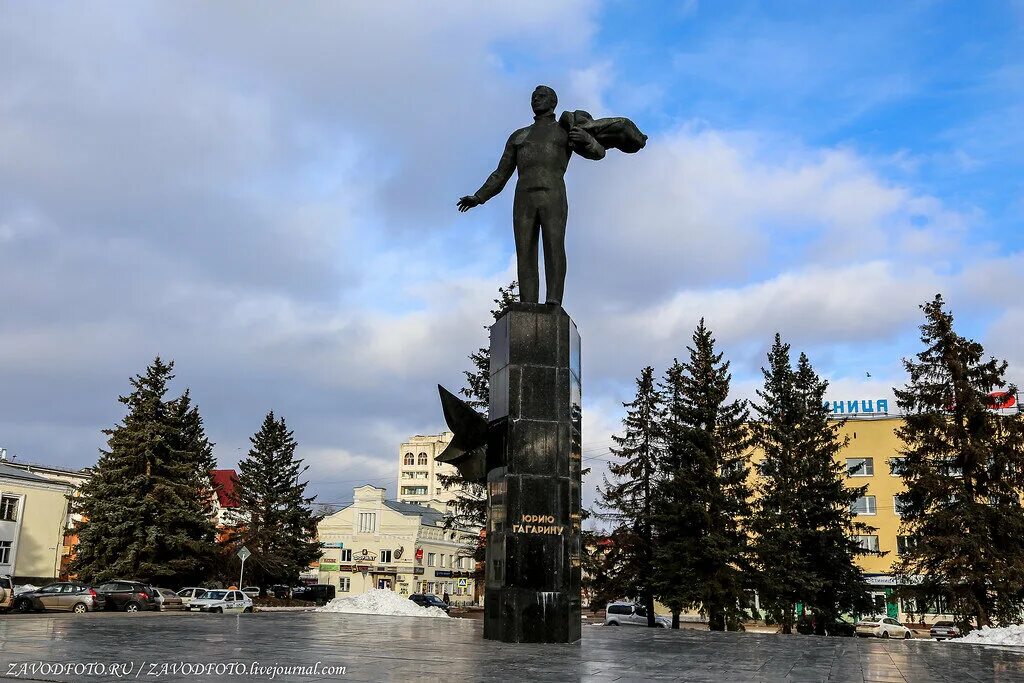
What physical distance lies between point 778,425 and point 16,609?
29861 mm

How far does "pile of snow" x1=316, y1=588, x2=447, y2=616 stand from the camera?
75.6 ft

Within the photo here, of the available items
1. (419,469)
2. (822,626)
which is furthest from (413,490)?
(822,626)

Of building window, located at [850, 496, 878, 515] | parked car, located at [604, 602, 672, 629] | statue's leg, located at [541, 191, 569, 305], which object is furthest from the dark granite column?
building window, located at [850, 496, 878, 515]

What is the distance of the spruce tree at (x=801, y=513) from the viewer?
106ft

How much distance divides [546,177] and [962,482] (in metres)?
22.2

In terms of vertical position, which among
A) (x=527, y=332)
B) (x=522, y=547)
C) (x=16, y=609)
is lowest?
(x=16, y=609)

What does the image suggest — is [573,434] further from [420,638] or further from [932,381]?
[932,381]

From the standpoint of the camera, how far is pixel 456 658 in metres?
8.03

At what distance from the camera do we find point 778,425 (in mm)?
36969

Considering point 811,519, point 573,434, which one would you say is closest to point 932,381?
point 811,519

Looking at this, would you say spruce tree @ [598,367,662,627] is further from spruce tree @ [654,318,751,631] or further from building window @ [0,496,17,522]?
building window @ [0,496,17,522]

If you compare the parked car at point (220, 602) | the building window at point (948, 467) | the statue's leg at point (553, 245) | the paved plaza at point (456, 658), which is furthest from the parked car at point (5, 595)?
the building window at point (948, 467)

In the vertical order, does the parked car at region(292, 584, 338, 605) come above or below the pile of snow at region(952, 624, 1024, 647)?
below

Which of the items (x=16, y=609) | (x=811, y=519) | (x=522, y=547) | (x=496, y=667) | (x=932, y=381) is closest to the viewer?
(x=496, y=667)
